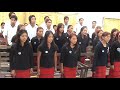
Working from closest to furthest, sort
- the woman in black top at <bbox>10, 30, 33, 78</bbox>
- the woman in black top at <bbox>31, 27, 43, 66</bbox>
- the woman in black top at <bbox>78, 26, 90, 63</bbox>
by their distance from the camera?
the woman in black top at <bbox>10, 30, 33, 78</bbox> < the woman in black top at <bbox>31, 27, 43, 66</bbox> < the woman in black top at <bbox>78, 26, 90, 63</bbox>

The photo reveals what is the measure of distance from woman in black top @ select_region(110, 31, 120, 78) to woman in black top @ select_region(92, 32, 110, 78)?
0.33 feet

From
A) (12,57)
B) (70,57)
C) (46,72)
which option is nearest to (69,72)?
(70,57)

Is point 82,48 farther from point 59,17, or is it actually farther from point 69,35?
point 59,17

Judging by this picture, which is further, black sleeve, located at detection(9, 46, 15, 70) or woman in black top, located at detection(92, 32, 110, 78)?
woman in black top, located at detection(92, 32, 110, 78)

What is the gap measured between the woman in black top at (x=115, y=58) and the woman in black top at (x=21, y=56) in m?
Result: 1.21

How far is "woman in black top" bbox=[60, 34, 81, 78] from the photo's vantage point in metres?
4.30

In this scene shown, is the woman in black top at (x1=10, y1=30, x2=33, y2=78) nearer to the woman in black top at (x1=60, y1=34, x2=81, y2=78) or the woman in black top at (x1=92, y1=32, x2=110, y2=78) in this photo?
the woman in black top at (x1=60, y1=34, x2=81, y2=78)

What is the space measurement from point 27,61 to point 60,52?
1.63 ft

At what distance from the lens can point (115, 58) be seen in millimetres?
4484

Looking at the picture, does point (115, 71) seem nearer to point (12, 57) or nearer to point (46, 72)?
point (46, 72)

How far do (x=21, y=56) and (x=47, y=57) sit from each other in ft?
1.23

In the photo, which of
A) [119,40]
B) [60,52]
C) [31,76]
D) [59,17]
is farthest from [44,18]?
[119,40]

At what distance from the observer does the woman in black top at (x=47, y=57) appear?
167 inches

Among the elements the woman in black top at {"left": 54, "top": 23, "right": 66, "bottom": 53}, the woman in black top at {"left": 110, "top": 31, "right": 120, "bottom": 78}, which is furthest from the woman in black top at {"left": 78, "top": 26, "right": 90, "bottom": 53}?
the woman in black top at {"left": 110, "top": 31, "right": 120, "bottom": 78}
